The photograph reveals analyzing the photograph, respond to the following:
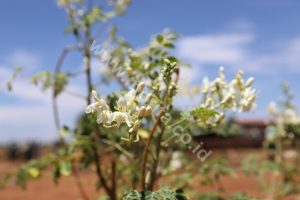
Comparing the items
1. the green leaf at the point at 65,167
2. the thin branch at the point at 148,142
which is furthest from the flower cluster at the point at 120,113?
the green leaf at the point at 65,167

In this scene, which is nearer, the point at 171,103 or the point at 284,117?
the point at 171,103

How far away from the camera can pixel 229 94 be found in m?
Result: 2.44

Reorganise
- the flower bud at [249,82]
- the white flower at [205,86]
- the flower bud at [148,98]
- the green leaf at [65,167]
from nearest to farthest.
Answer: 1. the flower bud at [148,98]
2. the flower bud at [249,82]
3. the white flower at [205,86]
4. the green leaf at [65,167]

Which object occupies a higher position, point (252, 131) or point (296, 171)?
point (252, 131)

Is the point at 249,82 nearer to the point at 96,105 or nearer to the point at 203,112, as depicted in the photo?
the point at 203,112

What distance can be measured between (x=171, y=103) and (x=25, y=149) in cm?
3010

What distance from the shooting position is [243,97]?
245 centimetres

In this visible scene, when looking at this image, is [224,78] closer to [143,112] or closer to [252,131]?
[143,112]

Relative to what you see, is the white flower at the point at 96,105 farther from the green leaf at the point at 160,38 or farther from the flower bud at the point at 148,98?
the green leaf at the point at 160,38

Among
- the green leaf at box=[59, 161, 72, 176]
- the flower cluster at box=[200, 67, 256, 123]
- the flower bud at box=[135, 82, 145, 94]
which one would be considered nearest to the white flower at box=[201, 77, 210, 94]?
the flower cluster at box=[200, 67, 256, 123]

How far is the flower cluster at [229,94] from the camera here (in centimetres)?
242

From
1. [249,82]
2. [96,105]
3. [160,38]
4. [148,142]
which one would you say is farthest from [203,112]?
[160,38]

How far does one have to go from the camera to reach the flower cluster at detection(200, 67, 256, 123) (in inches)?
95.3

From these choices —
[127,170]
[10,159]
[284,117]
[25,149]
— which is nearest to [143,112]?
[127,170]
